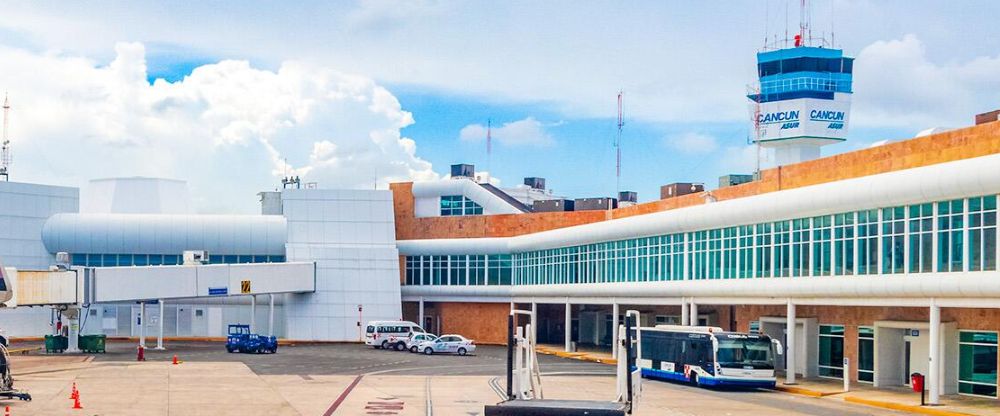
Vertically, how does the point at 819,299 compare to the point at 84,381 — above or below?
above

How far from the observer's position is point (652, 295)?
6912 centimetres

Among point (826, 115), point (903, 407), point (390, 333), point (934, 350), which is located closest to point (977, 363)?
point (934, 350)

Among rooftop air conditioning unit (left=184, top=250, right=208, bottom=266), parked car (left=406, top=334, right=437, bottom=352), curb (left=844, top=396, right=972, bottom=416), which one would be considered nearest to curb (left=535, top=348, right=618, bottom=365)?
parked car (left=406, top=334, right=437, bottom=352)

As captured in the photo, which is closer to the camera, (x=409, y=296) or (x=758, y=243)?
(x=758, y=243)

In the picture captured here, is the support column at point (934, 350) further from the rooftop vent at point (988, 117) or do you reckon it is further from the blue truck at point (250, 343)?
the blue truck at point (250, 343)

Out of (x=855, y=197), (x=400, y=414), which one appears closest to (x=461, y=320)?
(x=855, y=197)

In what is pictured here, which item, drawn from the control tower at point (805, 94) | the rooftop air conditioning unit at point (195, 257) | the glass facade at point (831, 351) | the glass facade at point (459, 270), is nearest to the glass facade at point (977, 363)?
the glass facade at point (831, 351)

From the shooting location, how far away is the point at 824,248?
52.4 metres

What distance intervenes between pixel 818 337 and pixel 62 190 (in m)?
60.8

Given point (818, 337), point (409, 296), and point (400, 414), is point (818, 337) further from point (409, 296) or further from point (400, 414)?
point (409, 296)

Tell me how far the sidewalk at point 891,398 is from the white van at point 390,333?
106 ft

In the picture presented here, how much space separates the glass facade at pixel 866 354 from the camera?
178 feet

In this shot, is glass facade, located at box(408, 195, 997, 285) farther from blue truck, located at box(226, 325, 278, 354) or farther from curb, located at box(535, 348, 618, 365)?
blue truck, located at box(226, 325, 278, 354)

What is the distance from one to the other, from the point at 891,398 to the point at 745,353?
20.8ft
